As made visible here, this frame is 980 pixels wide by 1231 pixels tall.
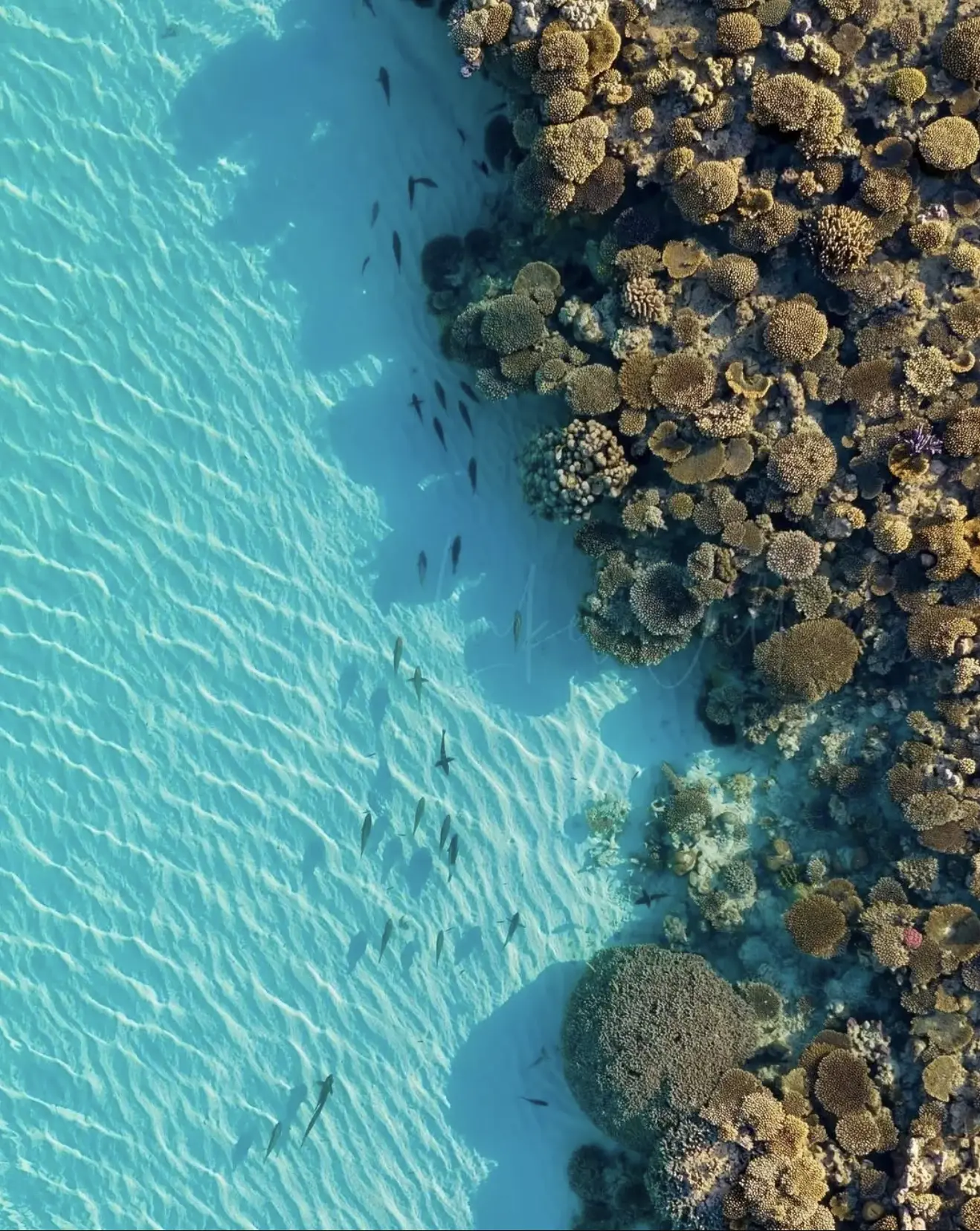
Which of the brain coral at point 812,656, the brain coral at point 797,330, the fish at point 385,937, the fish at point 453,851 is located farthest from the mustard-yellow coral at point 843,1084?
the brain coral at point 797,330

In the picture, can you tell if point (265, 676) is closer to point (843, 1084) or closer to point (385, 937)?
point (385, 937)

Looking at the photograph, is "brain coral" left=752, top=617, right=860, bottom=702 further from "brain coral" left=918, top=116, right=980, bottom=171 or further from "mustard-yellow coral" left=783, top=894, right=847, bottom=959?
"brain coral" left=918, top=116, right=980, bottom=171

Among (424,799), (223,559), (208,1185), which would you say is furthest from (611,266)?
(208,1185)

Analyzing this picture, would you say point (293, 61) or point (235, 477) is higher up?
point (293, 61)

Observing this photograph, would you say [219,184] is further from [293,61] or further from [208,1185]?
[208,1185]

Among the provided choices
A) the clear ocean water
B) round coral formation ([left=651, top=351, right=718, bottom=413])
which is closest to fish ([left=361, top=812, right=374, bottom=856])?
the clear ocean water

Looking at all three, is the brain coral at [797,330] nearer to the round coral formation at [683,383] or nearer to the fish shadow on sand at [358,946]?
the round coral formation at [683,383]

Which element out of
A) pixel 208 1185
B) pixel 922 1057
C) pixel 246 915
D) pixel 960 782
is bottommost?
pixel 922 1057
